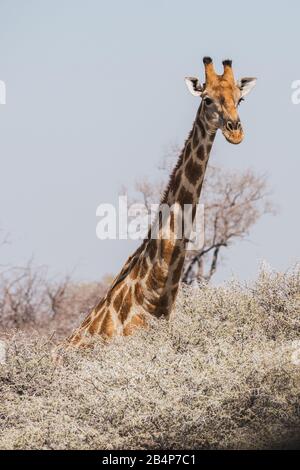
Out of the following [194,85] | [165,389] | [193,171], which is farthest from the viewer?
[194,85]

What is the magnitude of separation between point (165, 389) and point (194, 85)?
3.98m

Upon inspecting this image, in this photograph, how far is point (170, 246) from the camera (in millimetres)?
12461

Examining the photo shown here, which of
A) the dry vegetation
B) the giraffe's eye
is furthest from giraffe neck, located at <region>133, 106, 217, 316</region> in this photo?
the dry vegetation

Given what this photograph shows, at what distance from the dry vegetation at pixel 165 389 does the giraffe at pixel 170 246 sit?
0.30 metres

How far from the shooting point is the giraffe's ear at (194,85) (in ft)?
42.1

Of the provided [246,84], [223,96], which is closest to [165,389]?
[223,96]

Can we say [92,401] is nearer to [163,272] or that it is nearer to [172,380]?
[172,380]

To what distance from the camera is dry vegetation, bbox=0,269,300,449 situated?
9750 millimetres

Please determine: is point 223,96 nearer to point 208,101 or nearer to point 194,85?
point 208,101

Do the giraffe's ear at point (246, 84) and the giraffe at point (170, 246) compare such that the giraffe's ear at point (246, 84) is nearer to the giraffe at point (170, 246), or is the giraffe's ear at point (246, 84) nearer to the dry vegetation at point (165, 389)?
the giraffe at point (170, 246)

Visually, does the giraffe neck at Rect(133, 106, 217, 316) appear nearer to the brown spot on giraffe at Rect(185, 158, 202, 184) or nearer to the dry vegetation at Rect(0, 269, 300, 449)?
the brown spot on giraffe at Rect(185, 158, 202, 184)

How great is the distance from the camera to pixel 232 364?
10445mm
